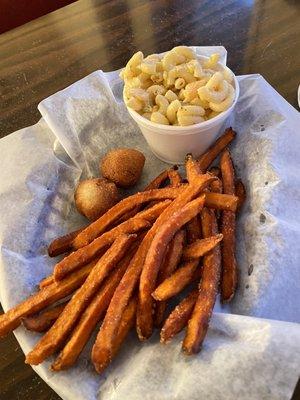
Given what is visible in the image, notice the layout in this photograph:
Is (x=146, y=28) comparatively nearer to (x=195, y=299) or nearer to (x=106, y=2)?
(x=106, y=2)

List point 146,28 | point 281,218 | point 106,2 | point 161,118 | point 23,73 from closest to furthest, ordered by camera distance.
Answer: point 281,218, point 161,118, point 23,73, point 146,28, point 106,2

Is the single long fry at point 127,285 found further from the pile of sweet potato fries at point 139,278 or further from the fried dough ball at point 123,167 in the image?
the fried dough ball at point 123,167

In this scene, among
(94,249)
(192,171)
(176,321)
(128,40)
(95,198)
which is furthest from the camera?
(128,40)

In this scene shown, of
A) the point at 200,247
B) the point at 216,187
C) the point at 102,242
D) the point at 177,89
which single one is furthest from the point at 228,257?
the point at 177,89

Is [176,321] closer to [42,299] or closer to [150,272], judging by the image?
[150,272]

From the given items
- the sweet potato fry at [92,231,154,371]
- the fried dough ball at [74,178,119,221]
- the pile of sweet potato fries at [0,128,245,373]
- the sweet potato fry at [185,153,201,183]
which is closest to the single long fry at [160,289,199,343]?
the pile of sweet potato fries at [0,128,245,373]

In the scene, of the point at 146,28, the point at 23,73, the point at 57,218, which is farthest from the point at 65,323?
the point at 146,28

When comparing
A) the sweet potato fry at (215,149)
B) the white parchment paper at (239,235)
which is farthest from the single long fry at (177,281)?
the sweet potato fry at (215,149)
